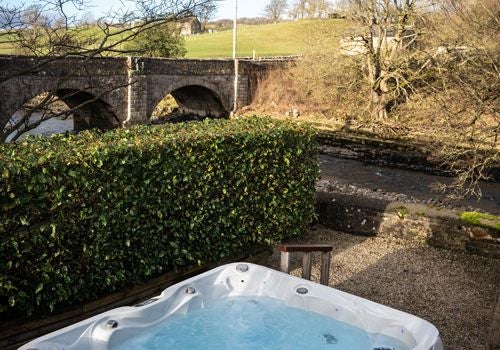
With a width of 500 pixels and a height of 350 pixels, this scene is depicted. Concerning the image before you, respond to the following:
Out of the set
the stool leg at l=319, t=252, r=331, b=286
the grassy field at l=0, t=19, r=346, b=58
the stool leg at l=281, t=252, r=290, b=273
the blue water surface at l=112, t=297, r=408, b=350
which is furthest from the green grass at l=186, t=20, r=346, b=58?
the blue water surface at l=112, t=297, r=408, b=350

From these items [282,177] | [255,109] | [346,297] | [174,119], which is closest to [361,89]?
[255,109]

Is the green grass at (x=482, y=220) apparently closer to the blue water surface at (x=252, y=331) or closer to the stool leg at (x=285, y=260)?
the stool leg at (x=285, y=260)

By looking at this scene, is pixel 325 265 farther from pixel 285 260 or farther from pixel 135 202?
pixel 135 202

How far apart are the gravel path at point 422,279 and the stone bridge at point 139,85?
11086 mm

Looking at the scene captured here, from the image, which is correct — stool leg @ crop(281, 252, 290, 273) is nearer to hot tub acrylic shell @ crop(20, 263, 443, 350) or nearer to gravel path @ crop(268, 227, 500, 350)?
hot tub acrylic shell @ crop(20, 263, 443, 350)

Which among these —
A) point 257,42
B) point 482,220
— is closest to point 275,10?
point 257,42

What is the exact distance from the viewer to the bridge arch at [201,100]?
95.6ft

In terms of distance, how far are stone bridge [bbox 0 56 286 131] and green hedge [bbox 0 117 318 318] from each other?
1054 cm

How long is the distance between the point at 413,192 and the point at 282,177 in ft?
34.4

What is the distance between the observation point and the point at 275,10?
7081 centimetres

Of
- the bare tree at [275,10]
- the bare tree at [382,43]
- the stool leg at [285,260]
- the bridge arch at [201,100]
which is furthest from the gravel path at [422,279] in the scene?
the bare tree at [275,10]

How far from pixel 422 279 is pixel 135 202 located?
12.8 ft

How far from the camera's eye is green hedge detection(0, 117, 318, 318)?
495 centimetres

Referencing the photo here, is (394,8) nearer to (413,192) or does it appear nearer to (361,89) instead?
(361,89)
